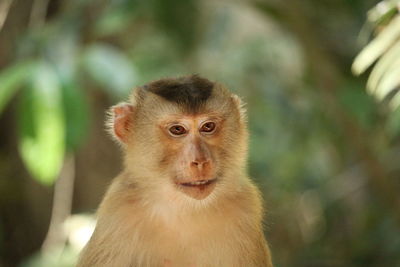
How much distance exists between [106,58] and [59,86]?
0.52 m

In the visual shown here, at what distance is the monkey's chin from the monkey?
0.29ft

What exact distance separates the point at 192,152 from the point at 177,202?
0.33m

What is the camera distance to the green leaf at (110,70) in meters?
4.20

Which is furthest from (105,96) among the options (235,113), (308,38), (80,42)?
(235,113)

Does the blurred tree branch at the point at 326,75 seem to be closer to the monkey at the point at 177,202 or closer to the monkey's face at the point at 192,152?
the monkey at the point at 177,202

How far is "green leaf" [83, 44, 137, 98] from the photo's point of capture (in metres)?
4.20

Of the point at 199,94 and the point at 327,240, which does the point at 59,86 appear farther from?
the point at 327,240

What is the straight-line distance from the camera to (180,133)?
330 centimetres

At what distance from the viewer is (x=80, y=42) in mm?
5227

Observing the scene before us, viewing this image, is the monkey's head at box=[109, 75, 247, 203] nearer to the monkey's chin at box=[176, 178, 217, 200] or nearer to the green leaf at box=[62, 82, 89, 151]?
the monkey's chin at box=[176, 178, 217, 200]

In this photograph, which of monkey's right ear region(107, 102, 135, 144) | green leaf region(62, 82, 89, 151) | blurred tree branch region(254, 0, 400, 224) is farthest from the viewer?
blurred tree branch region(254, 0, 400, 224)

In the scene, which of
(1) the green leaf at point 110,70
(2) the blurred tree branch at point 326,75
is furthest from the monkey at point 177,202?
(2) the blurred tree branch at point 326,75

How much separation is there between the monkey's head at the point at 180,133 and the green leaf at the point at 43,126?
0.41m

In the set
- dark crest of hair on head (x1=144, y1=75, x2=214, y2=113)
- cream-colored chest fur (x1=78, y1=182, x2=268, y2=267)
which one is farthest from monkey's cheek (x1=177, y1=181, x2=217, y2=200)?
dark crest of hair on head (x1=144, y1=75, x2=214, y2=113)
